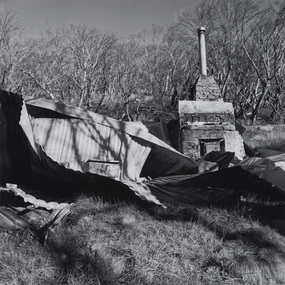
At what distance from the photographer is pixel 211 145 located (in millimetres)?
6645

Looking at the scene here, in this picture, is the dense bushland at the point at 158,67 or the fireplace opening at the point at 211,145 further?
the dense bushland at the point at 158,67

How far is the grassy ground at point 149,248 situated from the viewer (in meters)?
2.50

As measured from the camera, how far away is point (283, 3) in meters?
18.6

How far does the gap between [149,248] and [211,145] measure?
165 inches

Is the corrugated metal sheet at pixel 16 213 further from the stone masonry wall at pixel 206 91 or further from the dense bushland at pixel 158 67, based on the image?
the dense bushland at pixel 158 67

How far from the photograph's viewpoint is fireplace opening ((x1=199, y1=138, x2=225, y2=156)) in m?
6.62

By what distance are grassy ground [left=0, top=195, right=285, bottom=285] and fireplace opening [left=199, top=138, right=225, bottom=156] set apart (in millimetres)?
3165

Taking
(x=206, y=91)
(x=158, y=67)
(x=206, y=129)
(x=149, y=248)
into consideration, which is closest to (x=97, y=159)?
(x=149, y=248)

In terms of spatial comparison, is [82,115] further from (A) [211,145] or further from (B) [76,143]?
(A) [211,145]

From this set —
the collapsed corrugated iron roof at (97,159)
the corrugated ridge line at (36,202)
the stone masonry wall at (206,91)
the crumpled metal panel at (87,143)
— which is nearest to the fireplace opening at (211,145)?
the stone masonry wall at (206,91)

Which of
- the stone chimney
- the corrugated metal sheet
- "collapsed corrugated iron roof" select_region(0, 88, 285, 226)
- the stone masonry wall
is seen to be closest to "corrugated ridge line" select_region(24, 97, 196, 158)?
"collapsed corrugated iron roof" select_region(0, 88, 285, 226)

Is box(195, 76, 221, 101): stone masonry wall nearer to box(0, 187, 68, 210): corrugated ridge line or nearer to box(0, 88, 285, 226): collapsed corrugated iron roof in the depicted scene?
→ box(0, 88, 285, 226): collapsed corrugated iron roof

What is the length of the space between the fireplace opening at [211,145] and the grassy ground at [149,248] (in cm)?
316

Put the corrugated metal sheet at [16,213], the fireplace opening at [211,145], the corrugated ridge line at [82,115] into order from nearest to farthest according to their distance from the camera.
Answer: the corrugated metal sheet at [16,213]
the corrugated ridge line at [82,115]
the fireplace opening at [211,145]
